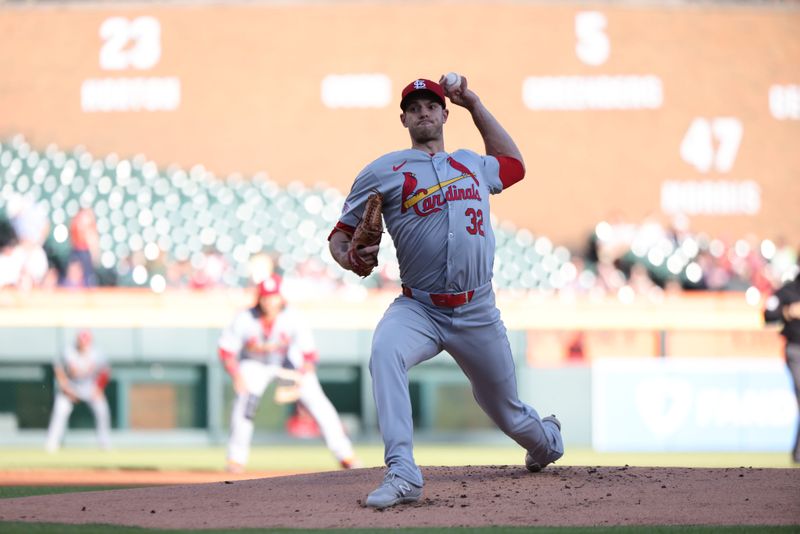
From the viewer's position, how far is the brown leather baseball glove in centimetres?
558

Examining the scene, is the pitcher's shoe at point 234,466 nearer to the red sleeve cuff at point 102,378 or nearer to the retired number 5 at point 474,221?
the red sleeve cuff at point 102,378

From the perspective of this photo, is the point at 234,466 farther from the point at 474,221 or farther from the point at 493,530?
the point at 493,530

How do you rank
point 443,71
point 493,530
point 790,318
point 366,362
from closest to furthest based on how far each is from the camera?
point 493,530, point 790,318, point 366,362, point 443,71

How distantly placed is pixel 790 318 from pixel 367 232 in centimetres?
619


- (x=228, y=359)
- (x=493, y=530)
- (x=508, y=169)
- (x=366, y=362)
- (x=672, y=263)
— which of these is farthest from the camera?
(x=672, y=263)

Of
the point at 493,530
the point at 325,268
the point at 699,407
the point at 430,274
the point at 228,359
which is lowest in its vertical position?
the point at 699,407

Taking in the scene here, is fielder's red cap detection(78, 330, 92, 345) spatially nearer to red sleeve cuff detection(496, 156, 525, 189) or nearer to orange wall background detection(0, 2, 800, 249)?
orange wall background detection(0, 2, 800, 249)

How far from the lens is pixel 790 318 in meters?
10.8

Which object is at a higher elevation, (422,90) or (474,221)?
(422,90)

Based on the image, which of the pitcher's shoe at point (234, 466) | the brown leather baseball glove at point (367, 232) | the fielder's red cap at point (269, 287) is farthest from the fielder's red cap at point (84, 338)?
the brown leather baseball glove at point (367, 232)

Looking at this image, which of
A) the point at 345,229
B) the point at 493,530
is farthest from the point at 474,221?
the point at 493,530

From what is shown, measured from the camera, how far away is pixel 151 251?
16172 millimetres

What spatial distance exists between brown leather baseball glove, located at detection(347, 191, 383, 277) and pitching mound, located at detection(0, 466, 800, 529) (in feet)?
3.45

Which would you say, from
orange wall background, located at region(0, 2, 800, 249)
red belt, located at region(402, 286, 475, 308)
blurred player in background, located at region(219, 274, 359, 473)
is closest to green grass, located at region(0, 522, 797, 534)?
red belt, located at region(402, 286, 475, 308)
